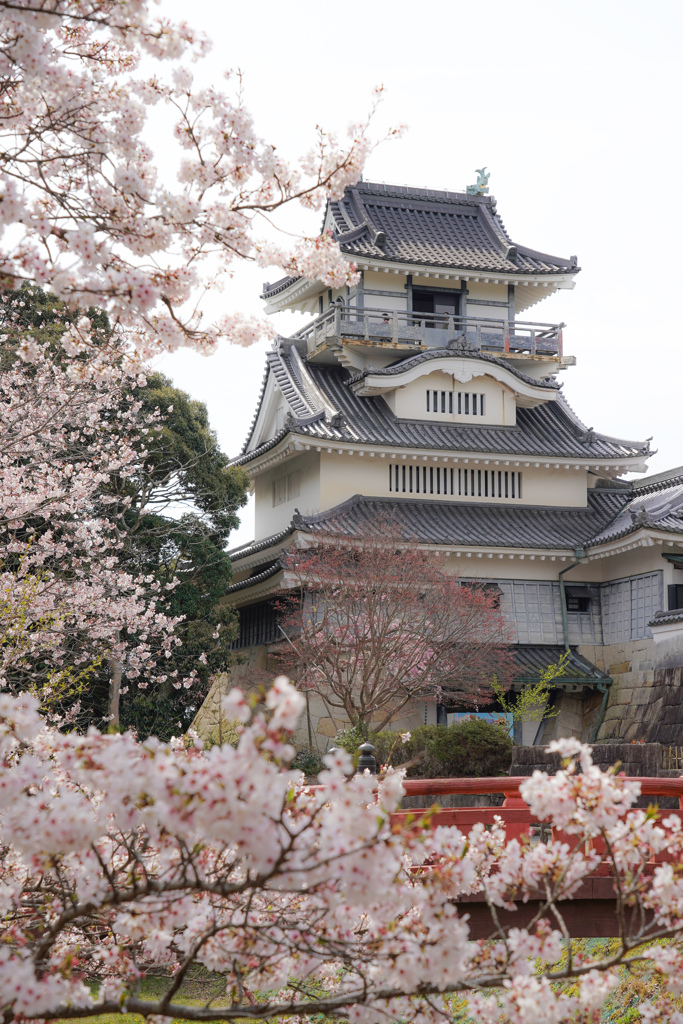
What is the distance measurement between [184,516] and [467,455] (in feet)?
21.3

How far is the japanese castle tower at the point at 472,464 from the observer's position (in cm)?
2191

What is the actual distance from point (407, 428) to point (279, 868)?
21.1 m

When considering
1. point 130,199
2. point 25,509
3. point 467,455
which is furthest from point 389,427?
point 130,199

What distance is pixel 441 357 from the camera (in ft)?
78.2

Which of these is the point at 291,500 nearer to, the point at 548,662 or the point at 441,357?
the point at 441,357

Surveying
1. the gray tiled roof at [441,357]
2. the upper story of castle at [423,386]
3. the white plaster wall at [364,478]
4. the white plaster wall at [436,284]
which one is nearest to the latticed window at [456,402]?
the upper story of castle at [423,386]

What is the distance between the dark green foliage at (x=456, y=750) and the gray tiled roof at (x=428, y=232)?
40.6 feet

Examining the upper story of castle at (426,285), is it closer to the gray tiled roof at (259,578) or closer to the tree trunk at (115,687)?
the gray tiled roof at (259,578)

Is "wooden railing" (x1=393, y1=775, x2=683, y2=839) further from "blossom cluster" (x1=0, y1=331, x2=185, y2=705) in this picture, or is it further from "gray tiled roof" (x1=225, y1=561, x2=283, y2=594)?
"gray tiled roof" (x1=225, y1=561, x2=283, y2=594)

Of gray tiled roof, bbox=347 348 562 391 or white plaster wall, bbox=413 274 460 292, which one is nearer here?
gray tiled roof, bbox=347 348 562 391

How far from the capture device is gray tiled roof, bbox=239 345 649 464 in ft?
75.6

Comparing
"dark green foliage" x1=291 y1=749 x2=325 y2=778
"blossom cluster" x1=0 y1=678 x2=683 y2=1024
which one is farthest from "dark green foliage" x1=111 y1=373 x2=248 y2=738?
"blossom cluster" x1=0 y1=678 x2=683 y2=1024

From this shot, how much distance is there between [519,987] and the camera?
12.0 ft

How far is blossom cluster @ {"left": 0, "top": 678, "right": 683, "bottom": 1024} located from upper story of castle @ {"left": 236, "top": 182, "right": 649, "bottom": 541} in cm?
1840
